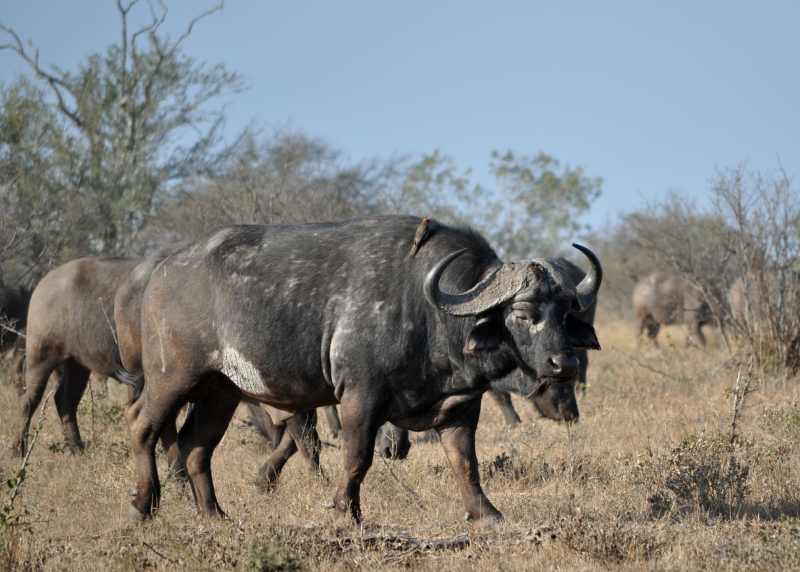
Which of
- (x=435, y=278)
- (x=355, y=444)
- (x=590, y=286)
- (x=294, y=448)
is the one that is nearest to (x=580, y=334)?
(x=590, y=286)

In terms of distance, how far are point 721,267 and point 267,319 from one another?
10701 mm

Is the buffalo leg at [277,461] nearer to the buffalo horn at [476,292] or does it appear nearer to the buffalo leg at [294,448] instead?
the buffalo leg at [294,448]

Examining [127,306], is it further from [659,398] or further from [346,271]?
[659,398]

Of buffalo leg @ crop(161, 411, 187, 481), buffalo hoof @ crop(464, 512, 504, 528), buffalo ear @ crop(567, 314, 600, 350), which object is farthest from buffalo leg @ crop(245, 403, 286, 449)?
buffalo ear @ crop(567, 314, 600, 350)

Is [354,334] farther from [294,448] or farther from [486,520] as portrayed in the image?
[294,448]

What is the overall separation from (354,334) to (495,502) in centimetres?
189

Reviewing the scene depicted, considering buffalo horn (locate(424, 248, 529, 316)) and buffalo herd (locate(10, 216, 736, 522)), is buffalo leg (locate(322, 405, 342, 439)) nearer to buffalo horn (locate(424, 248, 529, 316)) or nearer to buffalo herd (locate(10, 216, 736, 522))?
buffalo herd (locate(10, 216, 736, 522))

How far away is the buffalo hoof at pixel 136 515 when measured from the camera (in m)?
6.67

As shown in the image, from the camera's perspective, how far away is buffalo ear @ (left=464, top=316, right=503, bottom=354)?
19.9 ft

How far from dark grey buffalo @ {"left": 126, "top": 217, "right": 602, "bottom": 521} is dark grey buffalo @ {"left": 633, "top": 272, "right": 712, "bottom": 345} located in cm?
1692

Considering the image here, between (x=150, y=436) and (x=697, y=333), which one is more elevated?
(x=697, y=333)

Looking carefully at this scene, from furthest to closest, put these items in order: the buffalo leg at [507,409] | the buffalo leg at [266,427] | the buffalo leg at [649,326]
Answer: the buffalo leg at [649,326] < the buffalo leg at [507,409] < the buffalo leg at [266,427]

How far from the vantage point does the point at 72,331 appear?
1011 centimetres

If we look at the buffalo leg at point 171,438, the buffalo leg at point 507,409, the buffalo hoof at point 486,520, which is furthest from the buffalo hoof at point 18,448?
the buffalo hoof at point 486,520
